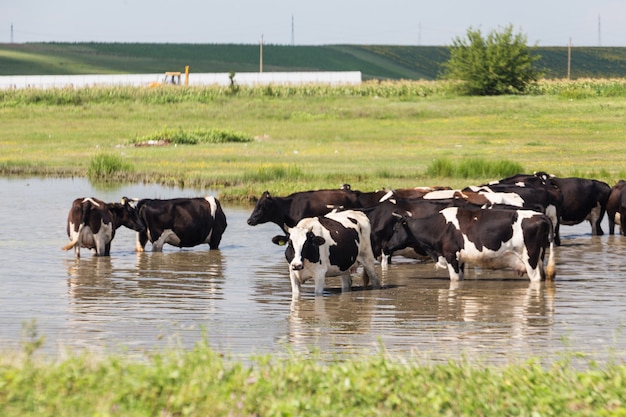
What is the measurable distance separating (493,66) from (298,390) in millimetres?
68544

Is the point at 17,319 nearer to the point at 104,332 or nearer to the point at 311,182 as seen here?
the point at 104,332

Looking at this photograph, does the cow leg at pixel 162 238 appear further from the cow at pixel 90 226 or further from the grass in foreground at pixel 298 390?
the grass in foreground at pixel 298 390

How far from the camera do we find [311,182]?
33812 mm

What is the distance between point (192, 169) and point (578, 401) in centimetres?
3149

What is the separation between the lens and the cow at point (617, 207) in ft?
81.4

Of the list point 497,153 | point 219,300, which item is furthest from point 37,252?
point 497,153

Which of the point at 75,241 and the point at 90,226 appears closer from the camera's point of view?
the point at 75,241

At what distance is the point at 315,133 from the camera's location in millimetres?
55094

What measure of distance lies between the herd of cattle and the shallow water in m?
0.38

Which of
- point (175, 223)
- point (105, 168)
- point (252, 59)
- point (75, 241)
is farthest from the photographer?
point (252, 59)

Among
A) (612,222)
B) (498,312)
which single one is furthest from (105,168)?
(498,312)

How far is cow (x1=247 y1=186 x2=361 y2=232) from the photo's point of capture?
2206 centimetres

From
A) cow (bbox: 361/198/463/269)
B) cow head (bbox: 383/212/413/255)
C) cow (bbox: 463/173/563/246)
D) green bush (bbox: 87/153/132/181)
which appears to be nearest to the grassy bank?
green bush (bbox: 87/153/132/181)

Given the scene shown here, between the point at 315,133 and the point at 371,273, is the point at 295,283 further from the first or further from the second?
the point at 315,133
